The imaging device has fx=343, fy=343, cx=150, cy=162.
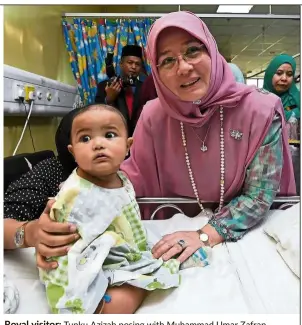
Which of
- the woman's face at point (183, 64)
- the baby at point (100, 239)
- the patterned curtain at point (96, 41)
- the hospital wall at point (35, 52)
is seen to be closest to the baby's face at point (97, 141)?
the baby at point (100, 239)

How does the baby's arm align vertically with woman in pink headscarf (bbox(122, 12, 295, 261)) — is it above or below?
below

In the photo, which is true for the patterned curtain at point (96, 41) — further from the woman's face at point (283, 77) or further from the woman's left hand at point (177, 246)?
the woman's left hand at point (177, 246)

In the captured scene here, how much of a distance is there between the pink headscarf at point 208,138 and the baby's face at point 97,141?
0.23 m

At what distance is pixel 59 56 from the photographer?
6.21ft

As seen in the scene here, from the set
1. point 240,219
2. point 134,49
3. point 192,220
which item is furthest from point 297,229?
point 134,49

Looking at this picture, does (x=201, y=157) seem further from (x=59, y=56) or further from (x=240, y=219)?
(x=59, y=56)

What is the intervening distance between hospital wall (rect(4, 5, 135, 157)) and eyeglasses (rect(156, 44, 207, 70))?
0.43m

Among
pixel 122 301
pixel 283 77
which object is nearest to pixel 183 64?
pixel 122 301

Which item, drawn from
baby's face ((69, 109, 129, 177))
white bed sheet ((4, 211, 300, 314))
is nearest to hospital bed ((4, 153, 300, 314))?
white bed sheet ((4, 211, 300, 314))

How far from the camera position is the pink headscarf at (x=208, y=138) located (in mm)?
858

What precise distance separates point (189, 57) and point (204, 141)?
9.2 inches

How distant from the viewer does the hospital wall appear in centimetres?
113

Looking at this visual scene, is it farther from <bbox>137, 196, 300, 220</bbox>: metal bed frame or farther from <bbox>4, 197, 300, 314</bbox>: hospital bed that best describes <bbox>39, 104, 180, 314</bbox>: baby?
<bbox>137, 196, 300, 220</bbox>: metal bed frame

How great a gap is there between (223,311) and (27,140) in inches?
40.6
